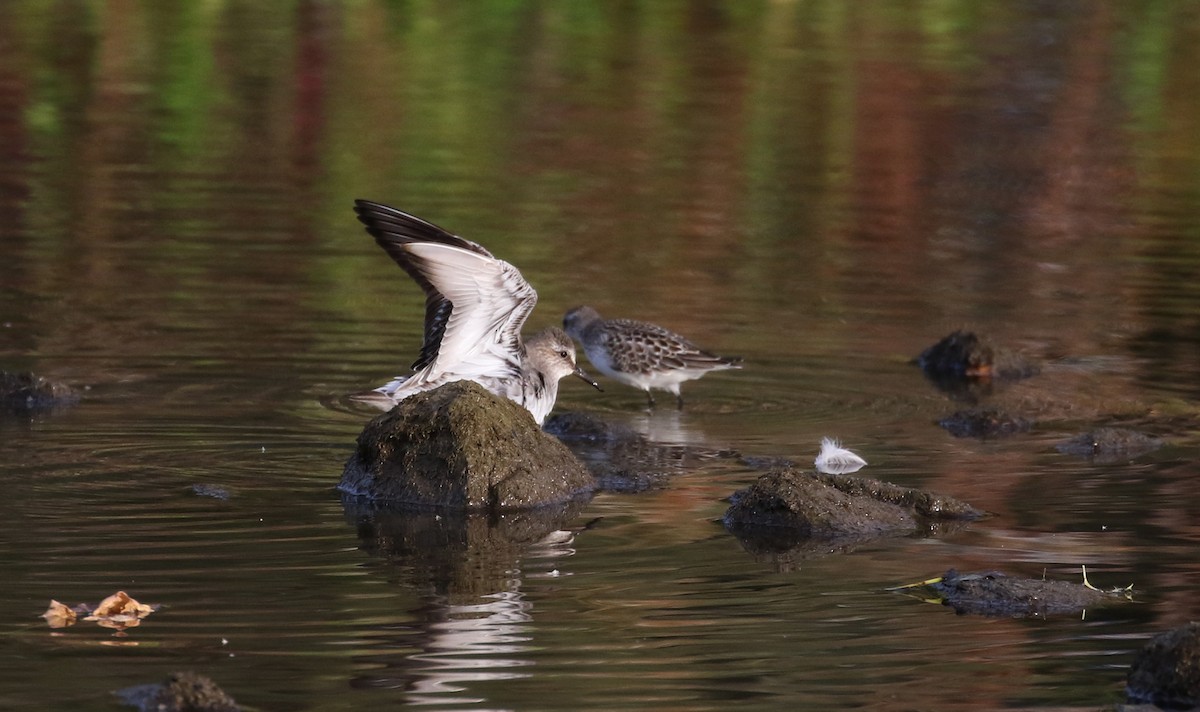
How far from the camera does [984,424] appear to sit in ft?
35.2

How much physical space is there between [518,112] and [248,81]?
10.3 ft

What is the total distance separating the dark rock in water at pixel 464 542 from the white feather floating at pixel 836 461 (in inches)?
49.5

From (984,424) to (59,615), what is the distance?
538cm

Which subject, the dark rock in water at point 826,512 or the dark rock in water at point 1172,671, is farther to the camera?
the dark rock in water at point 826,512

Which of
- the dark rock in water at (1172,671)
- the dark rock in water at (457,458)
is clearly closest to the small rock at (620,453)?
the dark rock in water at (457,458)

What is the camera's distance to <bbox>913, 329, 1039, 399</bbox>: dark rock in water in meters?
12.2

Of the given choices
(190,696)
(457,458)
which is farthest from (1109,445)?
(190,696)

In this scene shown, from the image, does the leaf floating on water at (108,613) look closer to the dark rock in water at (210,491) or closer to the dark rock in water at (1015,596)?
the dark rock in water at (210,491)

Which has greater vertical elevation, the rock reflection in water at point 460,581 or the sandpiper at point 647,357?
the rock reflection in water at point 460,581

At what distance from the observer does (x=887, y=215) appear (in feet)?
58.5

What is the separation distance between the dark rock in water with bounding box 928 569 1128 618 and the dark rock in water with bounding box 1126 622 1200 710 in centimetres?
95

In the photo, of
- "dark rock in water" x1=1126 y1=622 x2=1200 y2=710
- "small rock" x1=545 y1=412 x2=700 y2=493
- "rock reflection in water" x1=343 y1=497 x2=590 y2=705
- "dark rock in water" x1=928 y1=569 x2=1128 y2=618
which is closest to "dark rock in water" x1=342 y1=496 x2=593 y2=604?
"rock reflection in water" x1=343 y1=497 x2=590 y2=705

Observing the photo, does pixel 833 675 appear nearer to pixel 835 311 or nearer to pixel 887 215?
pixel 835 311

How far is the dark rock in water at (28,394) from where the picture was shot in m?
10.4
